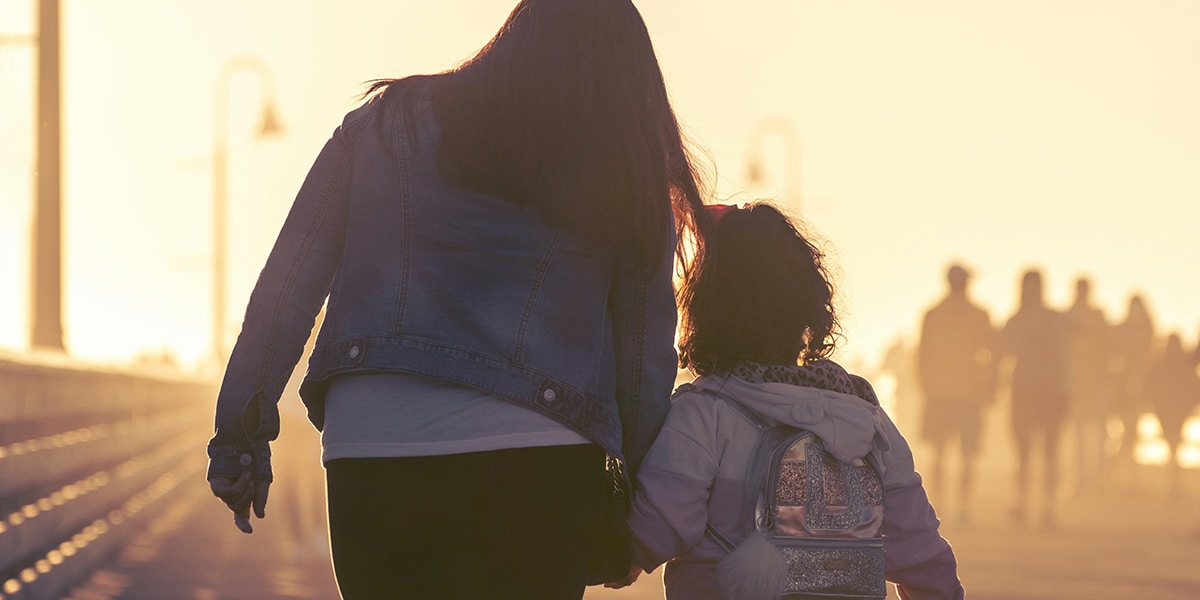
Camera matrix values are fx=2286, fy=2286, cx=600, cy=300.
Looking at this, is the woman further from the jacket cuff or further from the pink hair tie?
the pink hair tie

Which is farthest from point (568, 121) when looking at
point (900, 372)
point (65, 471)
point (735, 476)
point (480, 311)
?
point (900, 372)

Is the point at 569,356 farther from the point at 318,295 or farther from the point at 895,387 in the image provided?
the point at 895,387

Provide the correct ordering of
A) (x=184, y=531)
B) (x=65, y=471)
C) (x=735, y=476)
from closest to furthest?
(x=735, y=476) → (x=65, y=471) → (x=184, y=531)

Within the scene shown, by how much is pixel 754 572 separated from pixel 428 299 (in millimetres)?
864

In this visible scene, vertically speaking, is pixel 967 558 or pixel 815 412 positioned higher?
pixel 815 412

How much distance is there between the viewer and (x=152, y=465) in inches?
791

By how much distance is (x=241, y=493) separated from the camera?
161 inches

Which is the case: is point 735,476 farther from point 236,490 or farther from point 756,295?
point 236,490

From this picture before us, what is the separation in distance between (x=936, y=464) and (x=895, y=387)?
1296cm

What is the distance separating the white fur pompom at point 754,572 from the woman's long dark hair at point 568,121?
2.05 feet

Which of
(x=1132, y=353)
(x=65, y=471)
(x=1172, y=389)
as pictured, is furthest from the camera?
(x=1132, y=353)

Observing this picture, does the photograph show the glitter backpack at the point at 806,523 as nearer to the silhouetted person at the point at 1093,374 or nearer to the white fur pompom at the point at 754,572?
the white fur pompom at the point at 754,572

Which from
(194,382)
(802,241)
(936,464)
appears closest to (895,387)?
(936,464)

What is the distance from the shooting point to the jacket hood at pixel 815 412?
14.3ft
